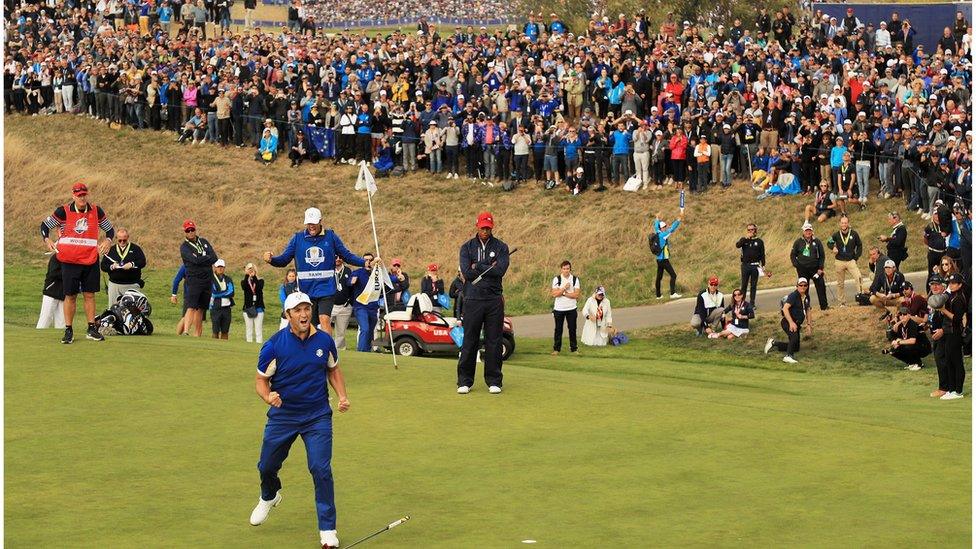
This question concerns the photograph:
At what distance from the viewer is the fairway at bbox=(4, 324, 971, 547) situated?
1348 centimetres

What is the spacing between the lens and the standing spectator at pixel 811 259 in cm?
3102

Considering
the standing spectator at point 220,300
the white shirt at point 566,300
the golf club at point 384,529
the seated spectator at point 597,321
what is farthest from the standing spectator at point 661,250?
the golf club at point 384,529

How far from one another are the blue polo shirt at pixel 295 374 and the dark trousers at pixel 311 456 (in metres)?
0.08

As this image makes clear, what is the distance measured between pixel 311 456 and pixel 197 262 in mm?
13429

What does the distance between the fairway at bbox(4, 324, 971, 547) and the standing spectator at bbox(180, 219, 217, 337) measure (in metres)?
4.24

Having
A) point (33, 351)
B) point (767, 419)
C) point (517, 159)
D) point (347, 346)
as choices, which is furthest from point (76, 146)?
point (767, 419)

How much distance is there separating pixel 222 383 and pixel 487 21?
63.8 metres

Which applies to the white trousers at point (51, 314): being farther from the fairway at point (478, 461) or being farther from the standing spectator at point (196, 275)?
the fairway at point (478, 461)

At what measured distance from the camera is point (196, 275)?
2620 centimetres

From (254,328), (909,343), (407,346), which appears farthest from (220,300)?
(909,343)

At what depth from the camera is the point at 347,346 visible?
29172mm

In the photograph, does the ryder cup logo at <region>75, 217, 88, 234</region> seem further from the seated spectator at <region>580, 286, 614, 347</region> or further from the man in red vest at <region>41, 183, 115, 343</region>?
the seated spectator at <region>580, 286, 614, 347</region>

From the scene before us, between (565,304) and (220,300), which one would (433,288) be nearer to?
(565,304)

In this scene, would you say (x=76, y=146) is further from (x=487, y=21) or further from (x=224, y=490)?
(x=224, y=490)
